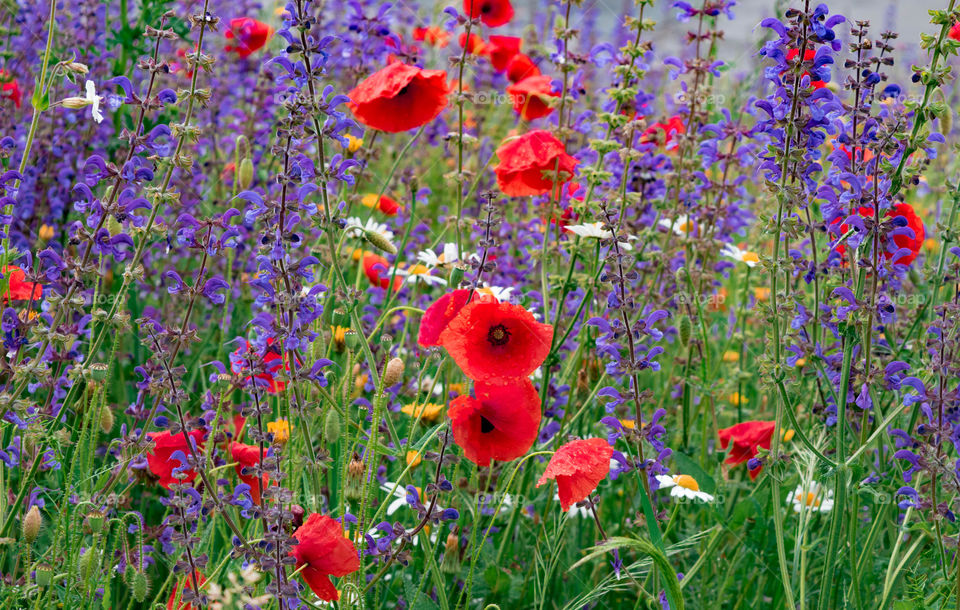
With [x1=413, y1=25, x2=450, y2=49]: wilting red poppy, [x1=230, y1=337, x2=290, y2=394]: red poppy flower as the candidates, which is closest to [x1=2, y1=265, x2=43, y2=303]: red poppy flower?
[x1=230, y1=337, x2=290, y2=394]: red poppy flower

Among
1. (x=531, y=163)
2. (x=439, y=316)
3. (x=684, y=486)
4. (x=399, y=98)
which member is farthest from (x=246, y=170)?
(x=684, y=486)

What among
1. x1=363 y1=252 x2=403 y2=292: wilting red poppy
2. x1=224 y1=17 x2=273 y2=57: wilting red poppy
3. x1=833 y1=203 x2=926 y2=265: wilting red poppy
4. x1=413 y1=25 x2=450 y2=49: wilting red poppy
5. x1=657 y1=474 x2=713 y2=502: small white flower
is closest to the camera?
x1=833 y1=203 x2=926 y2=265: wilting red poppy

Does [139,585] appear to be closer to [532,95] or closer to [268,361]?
[268,361]

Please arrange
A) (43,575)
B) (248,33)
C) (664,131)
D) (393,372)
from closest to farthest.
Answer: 1. (43,575)
2. (393,372)
3. (664,131)
4. (248,33)

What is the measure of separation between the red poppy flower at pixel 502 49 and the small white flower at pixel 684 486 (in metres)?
1.80

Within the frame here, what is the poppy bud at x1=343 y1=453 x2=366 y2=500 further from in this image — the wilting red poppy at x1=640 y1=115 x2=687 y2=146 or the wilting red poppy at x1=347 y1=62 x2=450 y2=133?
the wilting red poppy at x1=640 y1=115 x2=687 y2=146

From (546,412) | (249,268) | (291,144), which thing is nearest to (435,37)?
(249,268)

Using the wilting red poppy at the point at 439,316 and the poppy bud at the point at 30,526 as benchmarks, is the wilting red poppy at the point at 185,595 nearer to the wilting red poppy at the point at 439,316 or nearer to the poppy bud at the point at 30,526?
the poppy bud at the point at 30,526

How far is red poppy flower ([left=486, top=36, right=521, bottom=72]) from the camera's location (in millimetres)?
3530

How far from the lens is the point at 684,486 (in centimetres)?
244

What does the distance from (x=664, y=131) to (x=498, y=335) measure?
157 cm

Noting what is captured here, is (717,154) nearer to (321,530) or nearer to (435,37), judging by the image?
(435,37)

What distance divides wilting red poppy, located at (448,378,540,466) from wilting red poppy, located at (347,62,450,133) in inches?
38.3

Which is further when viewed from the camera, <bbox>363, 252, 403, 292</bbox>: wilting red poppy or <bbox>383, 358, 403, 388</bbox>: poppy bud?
<bbox>363, 252, 403, 292</bbox>: wilting red poppy
